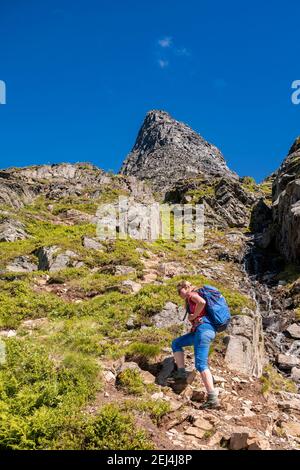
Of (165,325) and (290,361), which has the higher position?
(165,325)

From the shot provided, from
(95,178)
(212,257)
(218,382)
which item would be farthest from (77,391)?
(95,178)

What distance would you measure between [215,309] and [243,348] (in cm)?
366

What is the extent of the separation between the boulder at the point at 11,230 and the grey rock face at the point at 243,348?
24.5 metres

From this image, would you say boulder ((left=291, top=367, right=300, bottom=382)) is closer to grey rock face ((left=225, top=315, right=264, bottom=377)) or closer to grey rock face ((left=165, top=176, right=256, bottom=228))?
grey rock face ((left=225, top=315, right=264, bottom=377))

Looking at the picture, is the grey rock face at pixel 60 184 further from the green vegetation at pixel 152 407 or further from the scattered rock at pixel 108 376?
the green vegetation at pixel 152 407

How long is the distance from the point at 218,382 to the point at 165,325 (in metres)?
4.07

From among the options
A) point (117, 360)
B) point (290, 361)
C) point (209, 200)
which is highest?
point (209, 200)

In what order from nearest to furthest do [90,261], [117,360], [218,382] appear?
[218,382] < [117,360] < [90,261]

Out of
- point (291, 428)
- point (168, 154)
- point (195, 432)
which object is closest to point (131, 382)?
point (195, 432)

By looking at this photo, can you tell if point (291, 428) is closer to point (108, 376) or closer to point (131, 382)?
point (131, 382)

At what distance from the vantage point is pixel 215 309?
898cm

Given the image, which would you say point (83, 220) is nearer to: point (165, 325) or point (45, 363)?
point (165, 325)

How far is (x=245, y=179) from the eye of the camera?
291 ft

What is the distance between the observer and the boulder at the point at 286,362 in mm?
18158
